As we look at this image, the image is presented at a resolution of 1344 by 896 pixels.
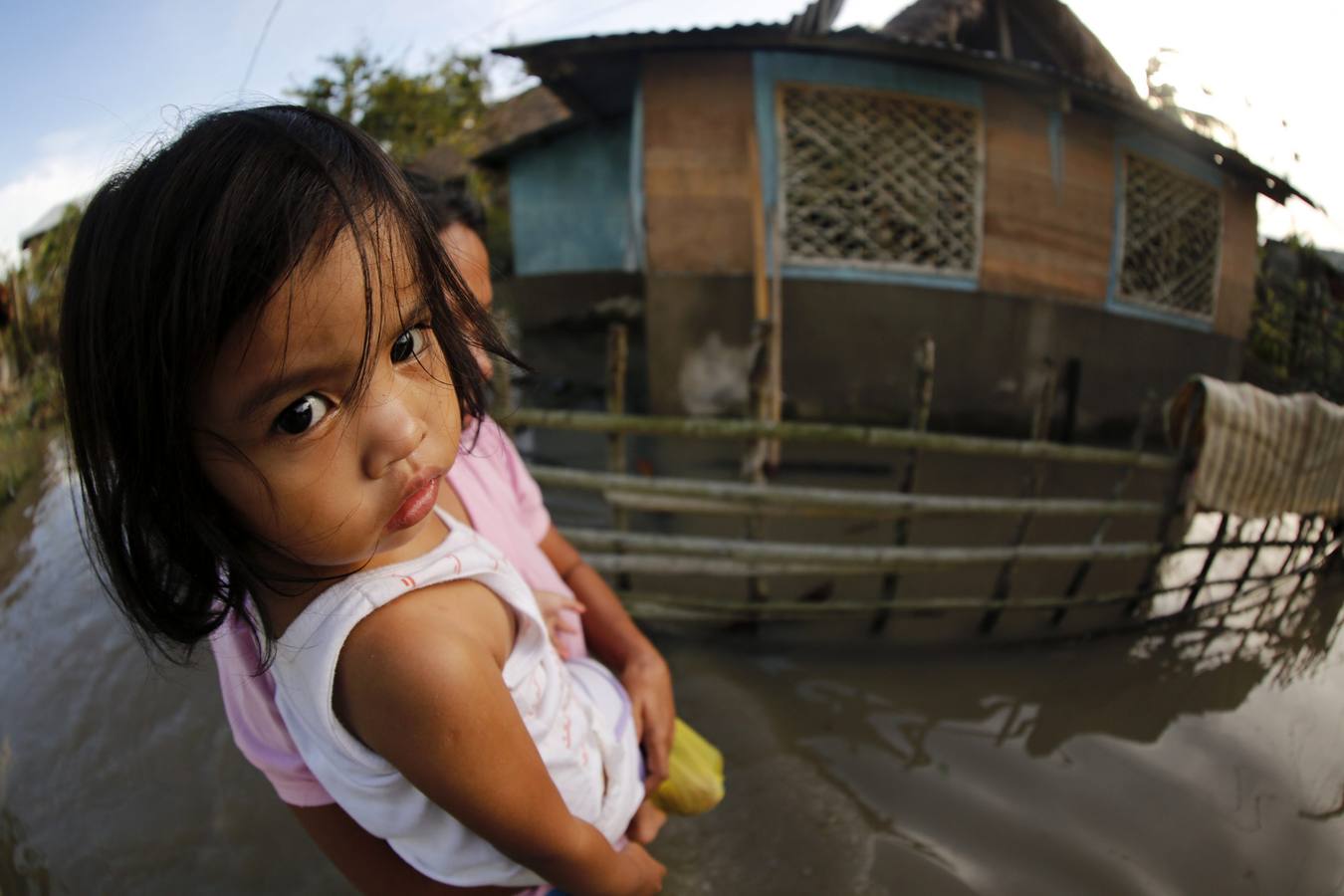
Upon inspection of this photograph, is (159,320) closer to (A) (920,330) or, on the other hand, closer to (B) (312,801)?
(B) (312,801)

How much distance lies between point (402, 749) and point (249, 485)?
305 mm

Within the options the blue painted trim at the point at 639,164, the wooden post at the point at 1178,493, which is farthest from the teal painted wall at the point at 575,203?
the wooden post at the point at 1178,493

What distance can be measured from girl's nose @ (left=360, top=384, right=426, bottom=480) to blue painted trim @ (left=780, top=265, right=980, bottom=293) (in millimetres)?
6236

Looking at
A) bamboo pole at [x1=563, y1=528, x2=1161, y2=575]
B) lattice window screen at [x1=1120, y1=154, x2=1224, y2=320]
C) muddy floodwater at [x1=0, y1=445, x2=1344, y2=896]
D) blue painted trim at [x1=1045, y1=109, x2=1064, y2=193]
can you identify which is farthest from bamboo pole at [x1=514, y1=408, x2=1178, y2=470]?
lattice window screen at [x1=1120, y1=154, x2=1224, y2=320]

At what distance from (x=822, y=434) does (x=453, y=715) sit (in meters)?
2.48

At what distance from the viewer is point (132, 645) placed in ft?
8.65

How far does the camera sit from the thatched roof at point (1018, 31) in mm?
7320

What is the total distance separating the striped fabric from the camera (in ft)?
9.45

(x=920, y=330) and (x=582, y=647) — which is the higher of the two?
(x=920, y=330)

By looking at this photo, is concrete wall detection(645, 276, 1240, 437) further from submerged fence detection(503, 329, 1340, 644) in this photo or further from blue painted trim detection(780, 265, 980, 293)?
submerged fence detection(503, 329, 1340, 644)

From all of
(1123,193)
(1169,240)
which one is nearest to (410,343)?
(1123,193)

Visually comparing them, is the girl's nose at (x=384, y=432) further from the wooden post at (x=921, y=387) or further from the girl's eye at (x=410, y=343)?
the wooden post at (x=921, y=387)

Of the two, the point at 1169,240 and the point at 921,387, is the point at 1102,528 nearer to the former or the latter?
the point at 921,387

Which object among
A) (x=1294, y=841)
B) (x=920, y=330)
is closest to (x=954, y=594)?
(x=1294, y=841)
